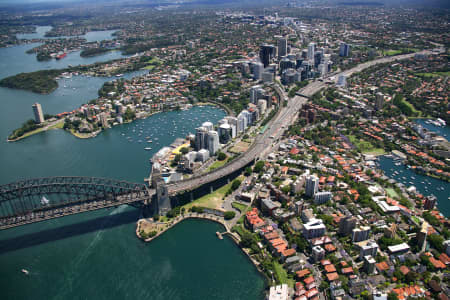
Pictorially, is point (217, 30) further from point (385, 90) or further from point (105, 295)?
point (105, 295)

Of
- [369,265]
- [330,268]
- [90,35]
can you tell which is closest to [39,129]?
[330,268]

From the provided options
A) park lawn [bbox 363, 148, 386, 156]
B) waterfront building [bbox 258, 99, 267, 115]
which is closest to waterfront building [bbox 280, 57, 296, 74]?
waterfront building [bbox 258, 99, 267, 115]

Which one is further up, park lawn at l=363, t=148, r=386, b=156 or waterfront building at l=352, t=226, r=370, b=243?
waterfront building at l=352, t=226, r=370, b=243

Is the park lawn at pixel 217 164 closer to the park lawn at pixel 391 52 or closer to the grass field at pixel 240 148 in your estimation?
the grass field at pixel 240 148

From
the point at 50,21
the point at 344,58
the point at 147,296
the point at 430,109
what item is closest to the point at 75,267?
the point at 147,296

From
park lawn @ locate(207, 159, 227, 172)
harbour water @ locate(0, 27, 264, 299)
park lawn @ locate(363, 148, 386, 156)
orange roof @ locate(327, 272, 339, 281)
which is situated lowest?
harbour water @ locate(0, 27, 264, 299)

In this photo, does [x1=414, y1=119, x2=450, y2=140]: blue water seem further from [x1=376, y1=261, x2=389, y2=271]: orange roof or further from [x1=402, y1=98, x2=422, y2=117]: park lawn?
[x1=376, y1=261, x2=389, y2=271]: orange roof

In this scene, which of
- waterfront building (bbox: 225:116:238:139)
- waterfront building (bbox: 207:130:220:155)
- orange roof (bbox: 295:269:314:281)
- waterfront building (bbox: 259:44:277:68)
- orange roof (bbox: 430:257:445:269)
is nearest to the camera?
orange roof (bbox: 295:269:314:281)

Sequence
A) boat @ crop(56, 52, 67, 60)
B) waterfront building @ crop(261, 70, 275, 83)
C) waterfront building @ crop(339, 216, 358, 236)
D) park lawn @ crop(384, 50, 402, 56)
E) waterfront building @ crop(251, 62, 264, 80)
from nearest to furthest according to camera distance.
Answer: waterfront building @ crop(339, 216, 358, 236) → waterfront building @ crop(261, 70, 275, 83) → waterfront building @ crop(251, 62, 264, 80) → park lawn @ crop(384, 50, 402, 56) → boat @ crop(56, 52, 67, 60)
